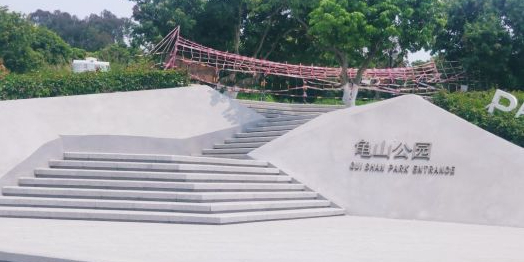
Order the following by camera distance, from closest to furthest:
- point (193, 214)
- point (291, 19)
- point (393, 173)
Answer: point (193, 214), point (393, 173), point (291, 19)

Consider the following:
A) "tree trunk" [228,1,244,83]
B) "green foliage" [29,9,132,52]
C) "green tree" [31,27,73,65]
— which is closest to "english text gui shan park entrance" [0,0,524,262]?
"tree trunk" [228,1,244,83]

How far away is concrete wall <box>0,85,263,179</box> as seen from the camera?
13.9 metres

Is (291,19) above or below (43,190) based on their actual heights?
above

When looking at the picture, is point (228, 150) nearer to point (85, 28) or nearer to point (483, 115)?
point (483, 115)

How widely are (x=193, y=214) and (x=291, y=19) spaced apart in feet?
53.4

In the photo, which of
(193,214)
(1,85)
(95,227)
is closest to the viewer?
(95,227)

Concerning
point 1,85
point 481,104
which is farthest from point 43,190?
point 481,104

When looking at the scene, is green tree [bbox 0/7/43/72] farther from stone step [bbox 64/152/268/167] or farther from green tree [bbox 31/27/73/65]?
stone step [bbox 64/152/268/167]

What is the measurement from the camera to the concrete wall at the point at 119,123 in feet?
45.6

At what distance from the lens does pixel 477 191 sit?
13.6m

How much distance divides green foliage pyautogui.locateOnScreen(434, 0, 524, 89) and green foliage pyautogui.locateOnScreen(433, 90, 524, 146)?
18.9ft

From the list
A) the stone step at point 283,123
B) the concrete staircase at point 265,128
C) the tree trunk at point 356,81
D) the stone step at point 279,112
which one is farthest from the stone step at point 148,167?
the tree trunk at point 356,81

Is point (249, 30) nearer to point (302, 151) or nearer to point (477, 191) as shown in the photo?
point (302, 151)

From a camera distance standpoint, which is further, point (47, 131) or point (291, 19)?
point (291, 19)
